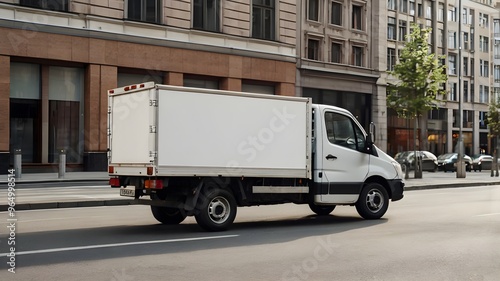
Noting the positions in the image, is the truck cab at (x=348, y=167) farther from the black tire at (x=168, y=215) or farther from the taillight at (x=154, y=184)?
the taillight at (x=154, y=184)

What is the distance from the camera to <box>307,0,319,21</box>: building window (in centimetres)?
4331

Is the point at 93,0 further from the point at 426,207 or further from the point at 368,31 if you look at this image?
the point at 368,31

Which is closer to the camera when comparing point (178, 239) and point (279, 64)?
point (178, 239)

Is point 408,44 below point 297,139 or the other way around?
the other way around

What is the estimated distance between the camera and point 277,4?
39.6m

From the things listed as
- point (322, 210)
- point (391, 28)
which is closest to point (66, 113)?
point (322, 210)

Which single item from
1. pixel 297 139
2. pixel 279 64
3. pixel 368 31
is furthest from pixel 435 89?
pixel 297 139

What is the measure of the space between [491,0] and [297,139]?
232 ft

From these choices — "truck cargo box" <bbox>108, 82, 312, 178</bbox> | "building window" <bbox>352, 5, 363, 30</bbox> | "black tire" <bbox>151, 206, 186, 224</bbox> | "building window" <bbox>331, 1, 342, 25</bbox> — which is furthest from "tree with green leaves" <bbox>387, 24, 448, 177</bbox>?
"black tire" <bbox>151, 206, 186, 224</bbox>

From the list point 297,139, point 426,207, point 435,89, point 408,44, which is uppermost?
point 408,44

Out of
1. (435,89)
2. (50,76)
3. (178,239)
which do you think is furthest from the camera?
(435,89)

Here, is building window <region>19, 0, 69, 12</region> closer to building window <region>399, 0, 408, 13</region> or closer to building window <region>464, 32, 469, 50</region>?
building window <region>399, 0, 408, 13</region>

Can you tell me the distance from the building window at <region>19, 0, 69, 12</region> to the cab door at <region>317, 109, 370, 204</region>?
20.5 metres

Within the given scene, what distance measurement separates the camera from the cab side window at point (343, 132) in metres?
12.9
